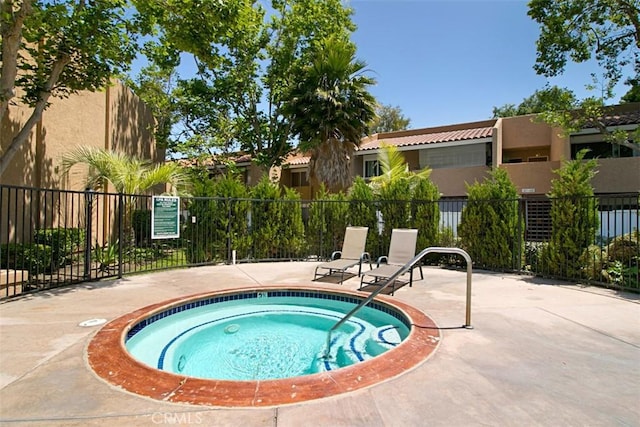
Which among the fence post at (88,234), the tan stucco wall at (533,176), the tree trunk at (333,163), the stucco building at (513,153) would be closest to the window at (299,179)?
the stucco building at (513,153)

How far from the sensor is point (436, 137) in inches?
850

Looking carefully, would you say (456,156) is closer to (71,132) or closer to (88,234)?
(71,132)

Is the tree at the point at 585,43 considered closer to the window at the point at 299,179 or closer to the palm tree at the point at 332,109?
the palm tree at the point at 332,109

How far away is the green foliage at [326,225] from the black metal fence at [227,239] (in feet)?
0.12

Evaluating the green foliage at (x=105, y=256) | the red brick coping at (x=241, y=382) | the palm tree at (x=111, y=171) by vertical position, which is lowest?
the red brick coping at (x=241, y=382)

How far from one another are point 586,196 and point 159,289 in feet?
31.9

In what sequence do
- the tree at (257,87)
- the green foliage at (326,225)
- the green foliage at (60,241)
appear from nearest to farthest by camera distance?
the green foliage at (60,241), the green foliage at (326,225), the tree at (257,87)

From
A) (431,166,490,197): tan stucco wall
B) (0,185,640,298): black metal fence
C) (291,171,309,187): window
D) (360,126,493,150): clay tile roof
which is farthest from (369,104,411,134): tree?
(0,185,640,298): black metal fence

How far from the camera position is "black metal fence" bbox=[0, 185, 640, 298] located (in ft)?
26.1

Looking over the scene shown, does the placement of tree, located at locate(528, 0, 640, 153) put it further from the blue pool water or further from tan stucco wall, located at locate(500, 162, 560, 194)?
the blue pool water

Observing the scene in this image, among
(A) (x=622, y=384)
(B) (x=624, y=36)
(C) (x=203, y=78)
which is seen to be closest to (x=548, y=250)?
(A) (x=622, y=384)

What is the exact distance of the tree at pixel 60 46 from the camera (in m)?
6.52

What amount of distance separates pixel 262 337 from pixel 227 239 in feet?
19.4

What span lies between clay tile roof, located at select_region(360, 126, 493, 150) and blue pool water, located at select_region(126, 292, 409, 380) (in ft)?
42.8
